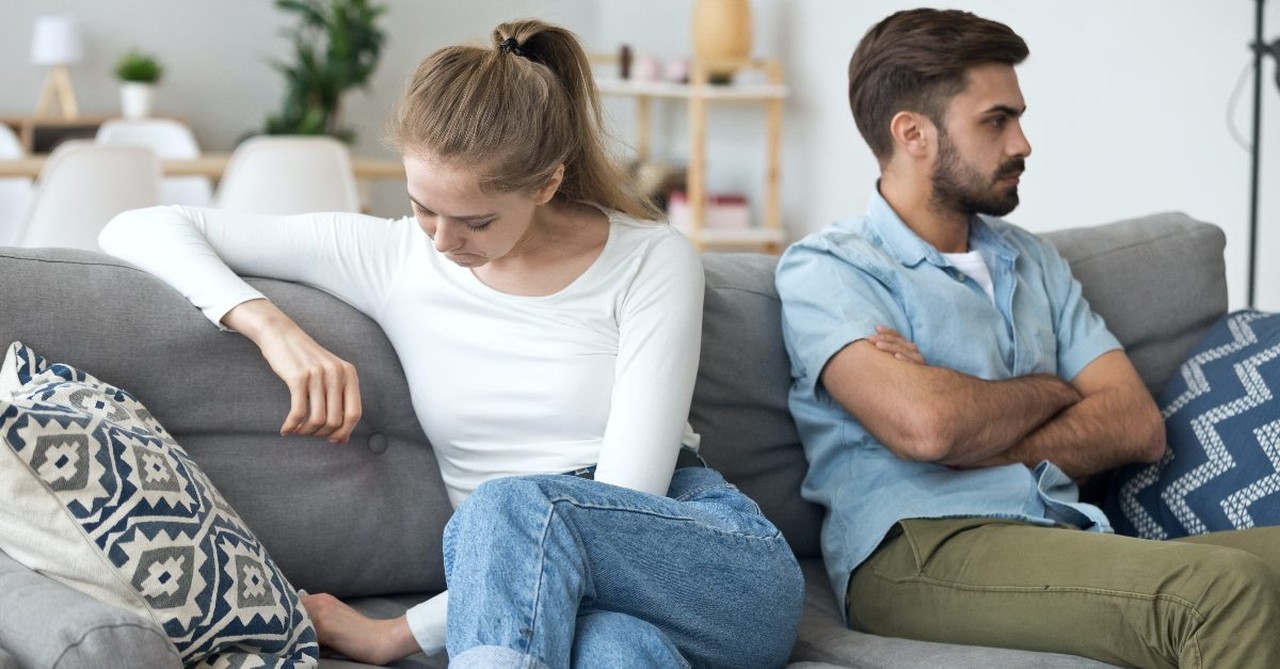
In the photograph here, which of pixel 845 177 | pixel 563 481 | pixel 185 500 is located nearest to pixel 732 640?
pixel 563 481

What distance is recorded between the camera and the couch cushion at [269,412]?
1.59m

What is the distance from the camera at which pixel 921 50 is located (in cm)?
198

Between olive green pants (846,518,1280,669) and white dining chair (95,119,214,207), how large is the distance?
3.70 meters

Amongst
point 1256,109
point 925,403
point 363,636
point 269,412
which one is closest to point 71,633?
point 363,636

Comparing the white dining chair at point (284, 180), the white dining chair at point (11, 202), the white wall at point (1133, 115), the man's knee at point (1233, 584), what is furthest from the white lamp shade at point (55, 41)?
the man's knee at point (1233, 584)

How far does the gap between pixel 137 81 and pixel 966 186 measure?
5270mm

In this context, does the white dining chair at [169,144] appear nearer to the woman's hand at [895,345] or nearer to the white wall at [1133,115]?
the white wall at [1133,115]

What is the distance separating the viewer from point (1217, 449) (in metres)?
1.92

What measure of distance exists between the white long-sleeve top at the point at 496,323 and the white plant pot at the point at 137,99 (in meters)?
5.02

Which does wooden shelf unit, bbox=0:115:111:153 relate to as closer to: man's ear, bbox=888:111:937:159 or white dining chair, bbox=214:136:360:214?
white dining chair, bbox=214:136:360:214

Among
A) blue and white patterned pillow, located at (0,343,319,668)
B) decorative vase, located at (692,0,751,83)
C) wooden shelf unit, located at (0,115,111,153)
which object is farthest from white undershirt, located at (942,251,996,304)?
wooden shelf unit, located at (0,115,111,153)

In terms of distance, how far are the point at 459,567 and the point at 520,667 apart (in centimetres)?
15

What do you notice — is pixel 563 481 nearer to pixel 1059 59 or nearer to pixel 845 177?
pixel 1059 59

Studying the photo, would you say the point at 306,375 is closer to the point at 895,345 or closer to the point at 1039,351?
the point at 895,345
